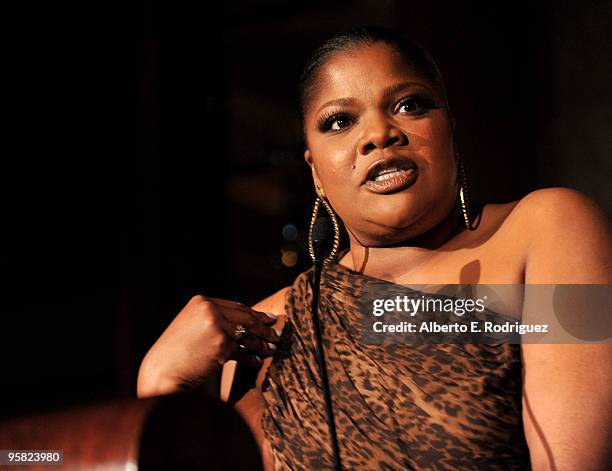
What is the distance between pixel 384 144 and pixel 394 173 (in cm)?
4

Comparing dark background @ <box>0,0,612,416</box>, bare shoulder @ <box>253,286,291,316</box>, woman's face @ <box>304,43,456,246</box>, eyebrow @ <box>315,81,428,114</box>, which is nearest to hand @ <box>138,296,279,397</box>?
bare shoulder @ <box>253,286,291,316</box>

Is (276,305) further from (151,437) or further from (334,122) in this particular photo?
(151,437)

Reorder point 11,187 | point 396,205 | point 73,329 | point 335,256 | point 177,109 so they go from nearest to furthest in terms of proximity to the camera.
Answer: point 396,205 → point 335,256 → point 11,187 → point 73,329 → point 177,109

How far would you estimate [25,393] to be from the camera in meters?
2.06

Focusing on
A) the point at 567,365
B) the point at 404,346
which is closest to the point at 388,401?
the point at 404,346

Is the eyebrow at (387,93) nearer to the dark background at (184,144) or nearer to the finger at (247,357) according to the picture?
the finger at (247,357)

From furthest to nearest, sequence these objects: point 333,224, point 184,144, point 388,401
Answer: point 184,144
point 333,224
point 388,401

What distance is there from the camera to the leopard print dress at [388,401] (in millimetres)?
890

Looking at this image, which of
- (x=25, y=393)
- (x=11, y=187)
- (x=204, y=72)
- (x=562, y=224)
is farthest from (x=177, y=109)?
(x=562, y=224)

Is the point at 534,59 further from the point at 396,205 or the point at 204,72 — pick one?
the point at 204,72

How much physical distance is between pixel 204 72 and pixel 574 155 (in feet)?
4.23

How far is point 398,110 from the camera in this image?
1028 mm

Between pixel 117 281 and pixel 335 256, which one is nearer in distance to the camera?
pixel 335 256

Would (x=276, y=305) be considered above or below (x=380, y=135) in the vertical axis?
below
